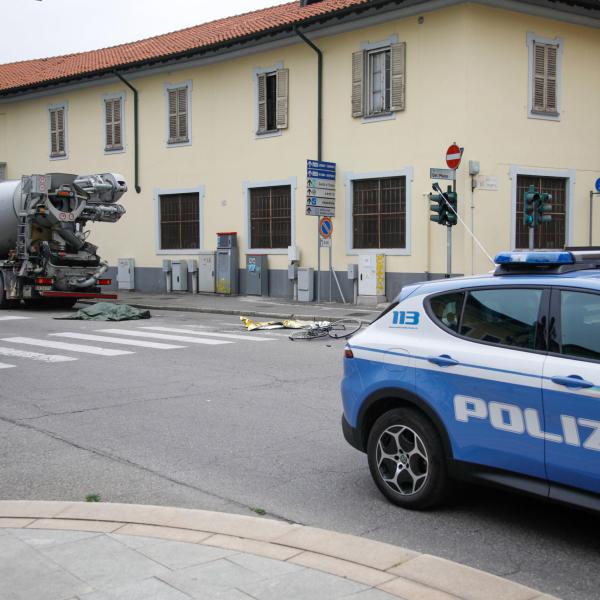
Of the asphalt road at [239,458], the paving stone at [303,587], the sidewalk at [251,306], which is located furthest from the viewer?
the sidewalk at [251,306]

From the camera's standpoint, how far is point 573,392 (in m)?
4.27

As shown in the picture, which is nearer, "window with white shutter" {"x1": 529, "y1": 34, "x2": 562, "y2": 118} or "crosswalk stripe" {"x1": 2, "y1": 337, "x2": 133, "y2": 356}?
"crosswalk stripe" {"x1": 2, "y1": 337, "x2": 133, "y2": 356}

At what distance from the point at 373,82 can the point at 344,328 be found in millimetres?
9138

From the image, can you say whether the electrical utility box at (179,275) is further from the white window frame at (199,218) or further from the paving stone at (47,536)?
the paving stone at (47,536)

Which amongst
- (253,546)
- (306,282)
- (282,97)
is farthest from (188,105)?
(253,546)

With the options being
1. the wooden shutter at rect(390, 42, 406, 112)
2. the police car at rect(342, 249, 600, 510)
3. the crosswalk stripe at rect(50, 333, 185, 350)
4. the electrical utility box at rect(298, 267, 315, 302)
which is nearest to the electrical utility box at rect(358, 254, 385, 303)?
the electrical utility box at rect(298, 267, 315, 302)

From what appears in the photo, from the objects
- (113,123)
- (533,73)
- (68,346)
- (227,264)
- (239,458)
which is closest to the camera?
(239,458)

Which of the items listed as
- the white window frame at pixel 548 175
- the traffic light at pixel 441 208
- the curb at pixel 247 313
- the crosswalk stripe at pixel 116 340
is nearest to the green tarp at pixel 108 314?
the curb at pixel 247 313

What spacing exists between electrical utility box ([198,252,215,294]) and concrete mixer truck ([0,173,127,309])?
14.0 ft

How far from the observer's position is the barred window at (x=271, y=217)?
24.4 m

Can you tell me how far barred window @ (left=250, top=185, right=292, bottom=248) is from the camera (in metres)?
24.4

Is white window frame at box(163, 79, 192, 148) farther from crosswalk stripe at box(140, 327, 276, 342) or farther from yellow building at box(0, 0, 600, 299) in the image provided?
crosswalk stripe at box(140, 327, 276, 342)

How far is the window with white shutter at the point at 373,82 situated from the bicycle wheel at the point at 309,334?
8.68 metres

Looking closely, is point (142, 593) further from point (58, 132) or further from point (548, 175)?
point (58, 132)
